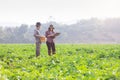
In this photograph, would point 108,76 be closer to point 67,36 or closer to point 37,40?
point 37,40

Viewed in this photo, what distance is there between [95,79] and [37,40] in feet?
31.1

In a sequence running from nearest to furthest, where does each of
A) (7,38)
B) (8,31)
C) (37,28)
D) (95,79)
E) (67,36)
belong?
1. (95,79)
2. (37,28)
3. (7,38)
4. (8,31)
5. (67,36)

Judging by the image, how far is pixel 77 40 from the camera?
654ft

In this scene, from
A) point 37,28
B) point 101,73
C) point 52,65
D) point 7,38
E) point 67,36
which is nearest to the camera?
point 101,73

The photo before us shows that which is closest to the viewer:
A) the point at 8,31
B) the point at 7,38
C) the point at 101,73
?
the point at 101,73

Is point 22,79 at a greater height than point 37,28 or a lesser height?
lesser

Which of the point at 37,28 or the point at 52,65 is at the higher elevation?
the point at 37,28

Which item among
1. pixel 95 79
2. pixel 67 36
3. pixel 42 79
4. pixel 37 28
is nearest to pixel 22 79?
pixel 42 79

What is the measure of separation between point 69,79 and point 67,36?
18349 cm

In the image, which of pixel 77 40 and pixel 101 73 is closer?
pixel 101 73

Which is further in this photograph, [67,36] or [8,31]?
[67,36]

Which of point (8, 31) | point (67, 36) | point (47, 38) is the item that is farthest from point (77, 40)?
point (47, 38)

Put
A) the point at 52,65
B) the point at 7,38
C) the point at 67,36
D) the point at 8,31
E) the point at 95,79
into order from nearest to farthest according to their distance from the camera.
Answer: the point at 95,79
the point at 52,65
the point at 7,38
the point at 8,31
the point at 67,36

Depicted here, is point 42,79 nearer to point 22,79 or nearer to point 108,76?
point 22,79
